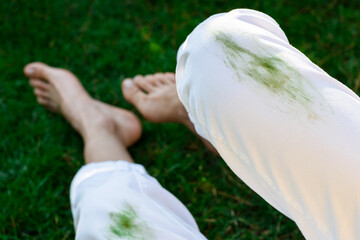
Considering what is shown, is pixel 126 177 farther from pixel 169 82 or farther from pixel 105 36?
pixel 105 36

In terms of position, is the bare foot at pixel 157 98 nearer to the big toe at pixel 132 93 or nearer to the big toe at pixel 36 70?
the big toe at pixel 132 93

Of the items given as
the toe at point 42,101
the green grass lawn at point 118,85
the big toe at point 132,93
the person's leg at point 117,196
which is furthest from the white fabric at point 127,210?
the toe at point 42,101

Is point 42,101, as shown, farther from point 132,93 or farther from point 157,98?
point 157,98

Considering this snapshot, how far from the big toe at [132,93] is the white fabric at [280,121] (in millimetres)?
741

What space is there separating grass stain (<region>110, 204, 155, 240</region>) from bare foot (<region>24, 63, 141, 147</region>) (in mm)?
580

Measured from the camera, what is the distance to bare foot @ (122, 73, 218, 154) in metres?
1.53

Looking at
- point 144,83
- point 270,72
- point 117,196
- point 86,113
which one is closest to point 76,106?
point 86,113

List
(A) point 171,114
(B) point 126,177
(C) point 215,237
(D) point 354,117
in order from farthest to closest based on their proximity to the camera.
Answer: (A) point 171,114
(C) point 215,237
(B) point 126,177
(D) point 354,117

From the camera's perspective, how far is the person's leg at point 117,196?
100cm

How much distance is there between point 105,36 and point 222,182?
0.88 m

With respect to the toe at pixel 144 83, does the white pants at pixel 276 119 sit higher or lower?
higher

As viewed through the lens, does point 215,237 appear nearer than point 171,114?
Yes

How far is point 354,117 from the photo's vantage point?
789 millimetres

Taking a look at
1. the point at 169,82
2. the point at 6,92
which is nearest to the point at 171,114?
the point at 169,82
